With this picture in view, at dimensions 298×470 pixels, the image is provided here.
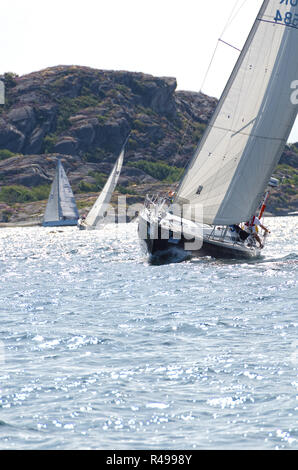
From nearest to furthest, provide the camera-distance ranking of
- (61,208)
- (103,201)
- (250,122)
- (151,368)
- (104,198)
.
→ 1. (151,368)
2. (250,122)
3. (104,198)
4. (103,201)
5. (61,208)

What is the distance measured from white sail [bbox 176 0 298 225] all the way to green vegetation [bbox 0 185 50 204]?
14280cm

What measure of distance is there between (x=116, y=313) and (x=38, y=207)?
473 ft

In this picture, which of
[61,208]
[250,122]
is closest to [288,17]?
[250,122]

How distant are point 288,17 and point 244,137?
6729mm

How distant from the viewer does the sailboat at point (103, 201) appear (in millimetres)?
83412

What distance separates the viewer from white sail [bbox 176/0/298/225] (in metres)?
32.6

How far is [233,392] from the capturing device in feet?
35.8

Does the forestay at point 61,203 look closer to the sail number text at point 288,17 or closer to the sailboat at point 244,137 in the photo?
the sailboat at point 244,137

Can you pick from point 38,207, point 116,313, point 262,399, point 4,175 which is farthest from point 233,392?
point 4,175

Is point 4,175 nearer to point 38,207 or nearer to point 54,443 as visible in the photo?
point 38,207

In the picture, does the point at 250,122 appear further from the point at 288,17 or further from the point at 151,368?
the point at 151,368

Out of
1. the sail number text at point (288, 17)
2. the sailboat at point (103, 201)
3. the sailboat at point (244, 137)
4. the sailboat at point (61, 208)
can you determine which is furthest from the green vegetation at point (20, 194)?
the sail number text at point (288, 17)

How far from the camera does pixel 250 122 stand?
3294cm

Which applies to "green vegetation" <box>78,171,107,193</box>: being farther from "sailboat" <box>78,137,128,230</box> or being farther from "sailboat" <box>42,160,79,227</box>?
"sailboat" <box>78,137,128,230</box>
